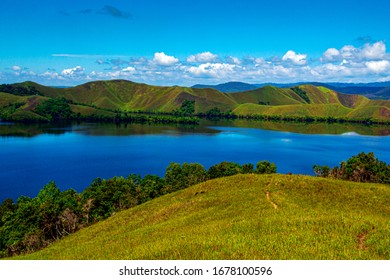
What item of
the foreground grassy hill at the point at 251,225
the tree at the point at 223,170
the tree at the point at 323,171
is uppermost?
the foreground grassy hill at the point at 251,225

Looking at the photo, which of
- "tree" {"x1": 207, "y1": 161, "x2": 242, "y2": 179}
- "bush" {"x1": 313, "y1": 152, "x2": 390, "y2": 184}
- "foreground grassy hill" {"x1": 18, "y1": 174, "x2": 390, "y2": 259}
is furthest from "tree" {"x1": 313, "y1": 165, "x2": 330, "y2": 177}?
"foreground grassy hill" {"x1": 18, "y1": 174, "x2": 390, "y2": 259}

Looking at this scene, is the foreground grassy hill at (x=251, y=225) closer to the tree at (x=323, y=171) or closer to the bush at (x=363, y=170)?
the bush at (x=363, y=170)

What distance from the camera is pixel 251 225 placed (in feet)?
97.8

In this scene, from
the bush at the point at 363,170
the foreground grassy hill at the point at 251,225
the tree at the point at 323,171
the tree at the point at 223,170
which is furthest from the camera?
the tree at the point at 323,171

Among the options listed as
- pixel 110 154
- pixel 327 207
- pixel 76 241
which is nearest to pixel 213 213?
pixel 327 207

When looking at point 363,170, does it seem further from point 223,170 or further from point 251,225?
point 251,225

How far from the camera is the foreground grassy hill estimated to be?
22.0m

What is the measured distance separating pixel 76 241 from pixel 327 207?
109 ft

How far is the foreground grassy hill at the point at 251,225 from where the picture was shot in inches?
868

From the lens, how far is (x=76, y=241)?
1794 inches

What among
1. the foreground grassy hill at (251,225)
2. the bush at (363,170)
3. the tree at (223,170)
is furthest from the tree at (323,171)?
the foreground grassy hill at (251,225)

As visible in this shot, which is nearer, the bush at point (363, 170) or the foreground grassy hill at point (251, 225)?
the foreground grassy hill at point (251, 225)

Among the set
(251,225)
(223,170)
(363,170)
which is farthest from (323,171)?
(251,225)
